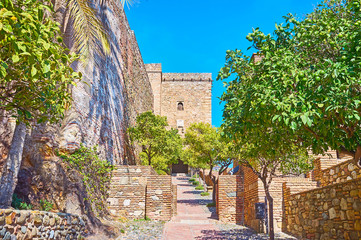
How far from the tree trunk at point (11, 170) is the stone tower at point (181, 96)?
30.2m

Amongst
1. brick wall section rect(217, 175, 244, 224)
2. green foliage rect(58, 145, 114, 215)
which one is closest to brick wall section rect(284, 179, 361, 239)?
brick wall section rect(217, 175, 244, 224)

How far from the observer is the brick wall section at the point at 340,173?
724 cm

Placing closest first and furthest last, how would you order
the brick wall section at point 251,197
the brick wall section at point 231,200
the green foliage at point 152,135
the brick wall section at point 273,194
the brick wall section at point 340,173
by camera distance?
the brick wall section at point 340,173, the brick wall section at point 273,194, the brick wall section at point 251,197, the brick wall section at point 231,200, the green foliage at point 152,135

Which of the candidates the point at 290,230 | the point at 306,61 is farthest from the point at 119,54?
the point at 306,61

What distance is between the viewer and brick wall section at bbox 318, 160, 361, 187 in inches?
285

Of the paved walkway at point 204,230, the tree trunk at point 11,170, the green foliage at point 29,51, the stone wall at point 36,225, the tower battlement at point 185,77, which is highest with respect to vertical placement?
the tower battlement at point 185,77

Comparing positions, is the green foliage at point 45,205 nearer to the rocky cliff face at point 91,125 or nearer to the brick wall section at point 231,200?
the rocky cliff face at point 91,125

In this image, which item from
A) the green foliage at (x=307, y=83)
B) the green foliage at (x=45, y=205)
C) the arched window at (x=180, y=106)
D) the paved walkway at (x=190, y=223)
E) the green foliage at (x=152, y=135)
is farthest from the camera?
the arched window at (x=180, y=106)

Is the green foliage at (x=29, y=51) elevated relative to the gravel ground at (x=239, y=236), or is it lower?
elevated

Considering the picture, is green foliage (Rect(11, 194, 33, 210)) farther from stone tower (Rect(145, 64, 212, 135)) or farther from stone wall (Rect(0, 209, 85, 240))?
stone tower (Rect(145, 64, 212, 135))

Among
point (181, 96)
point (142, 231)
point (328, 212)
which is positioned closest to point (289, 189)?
point (328, 212)

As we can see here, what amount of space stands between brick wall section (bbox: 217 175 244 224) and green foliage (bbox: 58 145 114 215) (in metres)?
4.17

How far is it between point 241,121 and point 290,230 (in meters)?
5.12

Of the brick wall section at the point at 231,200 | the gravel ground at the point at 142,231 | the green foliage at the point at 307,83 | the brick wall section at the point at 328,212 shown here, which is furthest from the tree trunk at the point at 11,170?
the brick wall section at the point at 231,200
